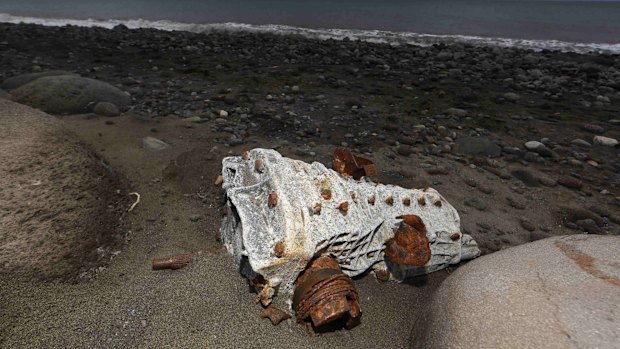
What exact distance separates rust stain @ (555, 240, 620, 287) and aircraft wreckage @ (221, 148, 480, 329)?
2.61 ft

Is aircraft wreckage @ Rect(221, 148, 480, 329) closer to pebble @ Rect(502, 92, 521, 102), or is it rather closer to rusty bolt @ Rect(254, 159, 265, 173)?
rusty bolt @ Rect(254, 159, 265, 173)

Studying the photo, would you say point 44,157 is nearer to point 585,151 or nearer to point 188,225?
point 188,225

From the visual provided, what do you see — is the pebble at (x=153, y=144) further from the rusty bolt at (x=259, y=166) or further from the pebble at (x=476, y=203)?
the pebble at (x=476, y=203)

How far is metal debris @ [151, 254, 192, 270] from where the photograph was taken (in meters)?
2.87

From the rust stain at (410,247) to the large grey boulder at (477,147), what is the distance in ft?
10.8

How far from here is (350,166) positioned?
129 inches

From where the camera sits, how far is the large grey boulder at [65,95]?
5812 millimetres

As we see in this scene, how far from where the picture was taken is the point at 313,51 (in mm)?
11305

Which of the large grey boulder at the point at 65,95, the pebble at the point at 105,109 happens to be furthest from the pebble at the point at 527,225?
the large grey boulder at the point at 65,95

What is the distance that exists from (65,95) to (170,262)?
464 centimetres

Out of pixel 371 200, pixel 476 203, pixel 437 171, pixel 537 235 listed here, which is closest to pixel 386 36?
pixel 437 171

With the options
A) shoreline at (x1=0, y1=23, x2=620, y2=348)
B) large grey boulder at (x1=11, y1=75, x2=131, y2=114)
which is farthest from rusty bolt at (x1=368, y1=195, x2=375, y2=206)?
large grey boulder at (x1=11, y1=75, x2=131, y2=114)

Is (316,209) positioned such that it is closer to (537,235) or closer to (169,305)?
(169,305)

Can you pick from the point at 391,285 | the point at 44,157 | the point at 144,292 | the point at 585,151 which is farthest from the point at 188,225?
the point at 585,151
